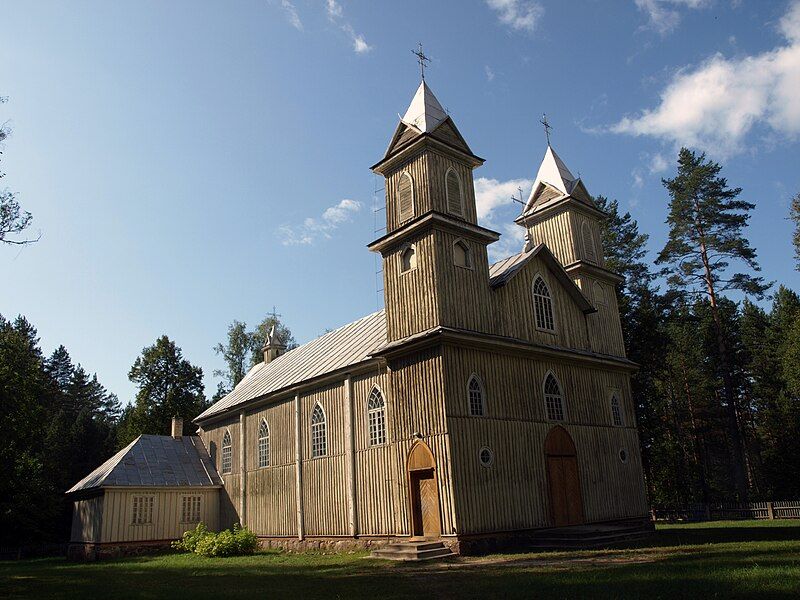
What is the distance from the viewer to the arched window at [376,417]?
22406 mm

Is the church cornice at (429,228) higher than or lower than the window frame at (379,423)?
higher

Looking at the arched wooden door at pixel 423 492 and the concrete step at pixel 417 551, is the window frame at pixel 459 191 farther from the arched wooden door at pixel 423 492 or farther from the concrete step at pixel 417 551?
the concrete step at pixel 417 551

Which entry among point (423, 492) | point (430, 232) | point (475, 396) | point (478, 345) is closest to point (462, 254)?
point (430, 232)

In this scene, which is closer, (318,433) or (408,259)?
(408,259)

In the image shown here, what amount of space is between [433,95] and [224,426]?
65.3ft

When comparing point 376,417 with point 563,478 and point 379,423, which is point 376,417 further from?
point 563,478

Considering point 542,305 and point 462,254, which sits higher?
point 462,254

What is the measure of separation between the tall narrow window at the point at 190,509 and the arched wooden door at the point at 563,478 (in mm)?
18487

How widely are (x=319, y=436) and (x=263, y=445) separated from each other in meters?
5.16

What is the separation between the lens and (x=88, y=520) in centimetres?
3044

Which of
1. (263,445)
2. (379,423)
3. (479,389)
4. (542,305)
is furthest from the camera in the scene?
(263,445)

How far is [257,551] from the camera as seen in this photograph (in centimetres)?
2611

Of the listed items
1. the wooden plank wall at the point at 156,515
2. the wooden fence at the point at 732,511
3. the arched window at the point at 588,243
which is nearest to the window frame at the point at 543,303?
the arched window at the point at 588,243

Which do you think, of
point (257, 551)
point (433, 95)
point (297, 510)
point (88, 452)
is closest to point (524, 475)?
point (297, 510)
